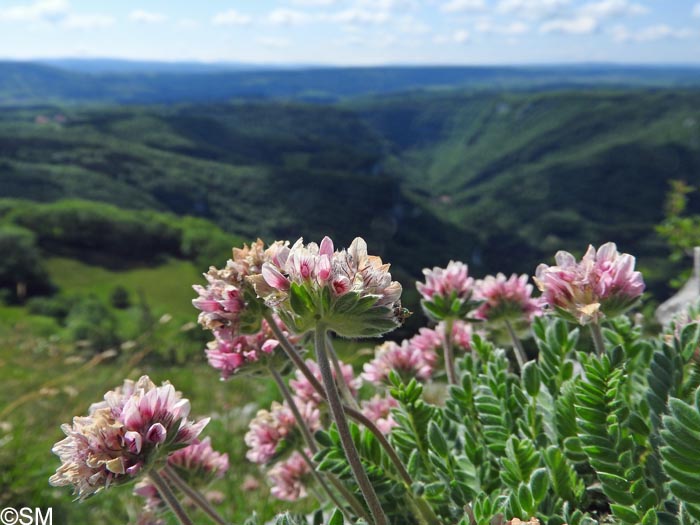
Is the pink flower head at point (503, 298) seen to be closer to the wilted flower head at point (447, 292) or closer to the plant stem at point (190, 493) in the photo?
the wilted flower head at point (447, 292)

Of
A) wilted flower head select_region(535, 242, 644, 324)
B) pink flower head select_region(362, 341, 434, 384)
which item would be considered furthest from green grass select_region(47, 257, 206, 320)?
wilted flower head select_region(535, 242, 644, 324)

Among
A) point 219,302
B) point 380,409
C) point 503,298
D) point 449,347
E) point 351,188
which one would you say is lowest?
point 351,188

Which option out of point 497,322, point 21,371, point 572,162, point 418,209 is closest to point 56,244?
point 418,209

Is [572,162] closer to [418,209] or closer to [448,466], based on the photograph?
[418,209]

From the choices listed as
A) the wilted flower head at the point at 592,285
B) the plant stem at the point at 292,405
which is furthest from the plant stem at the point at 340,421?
the wilted flower head at the point at 592,285

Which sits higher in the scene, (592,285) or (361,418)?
(592,285)

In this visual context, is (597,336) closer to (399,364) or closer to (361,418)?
(361,418)

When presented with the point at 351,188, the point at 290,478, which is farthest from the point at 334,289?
the point at 351,188
